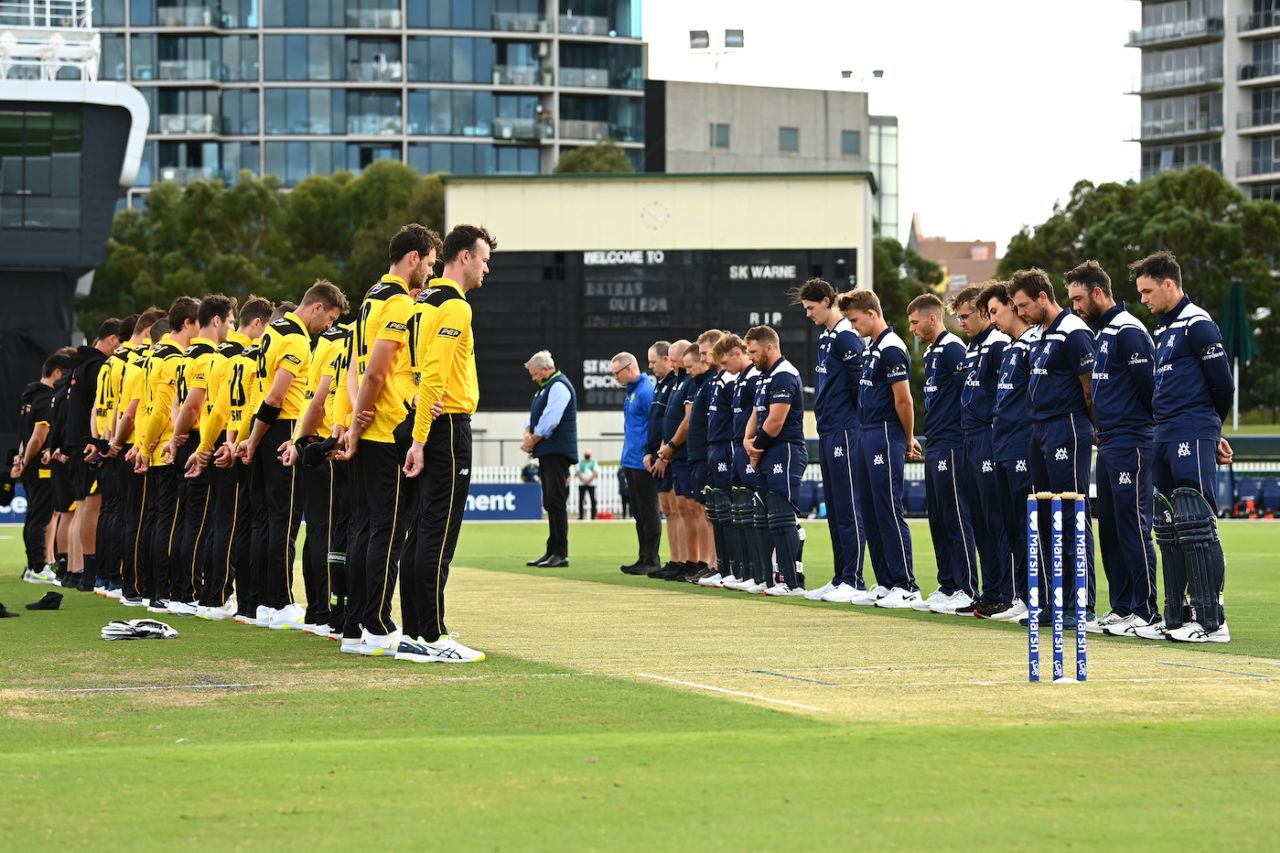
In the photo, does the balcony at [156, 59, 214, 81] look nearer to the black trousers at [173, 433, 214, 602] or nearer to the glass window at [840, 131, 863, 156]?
the glass window at [840, 131, 863, 156]

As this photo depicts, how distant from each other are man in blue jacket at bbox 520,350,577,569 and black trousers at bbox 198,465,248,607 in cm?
700

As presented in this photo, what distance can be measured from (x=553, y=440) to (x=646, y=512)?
1.58 meters

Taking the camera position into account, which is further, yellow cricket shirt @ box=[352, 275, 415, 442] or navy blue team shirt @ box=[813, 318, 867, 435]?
navy blue team shirt @ box=[813, 318, 867, 435]

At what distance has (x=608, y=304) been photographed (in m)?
37.2

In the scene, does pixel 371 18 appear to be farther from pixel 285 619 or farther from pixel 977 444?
pixel 285 619

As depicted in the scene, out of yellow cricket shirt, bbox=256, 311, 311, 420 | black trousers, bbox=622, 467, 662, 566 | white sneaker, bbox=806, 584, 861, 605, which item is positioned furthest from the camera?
black trousers, bbox=622, 467, 662, 566

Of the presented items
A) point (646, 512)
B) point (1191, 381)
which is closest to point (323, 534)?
point (1191, 381)

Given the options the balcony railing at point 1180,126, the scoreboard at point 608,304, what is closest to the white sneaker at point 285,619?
the scoreboard at point 608,304

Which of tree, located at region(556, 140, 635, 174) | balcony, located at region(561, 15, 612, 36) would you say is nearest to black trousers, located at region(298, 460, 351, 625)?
tree, located at region(556, 140, 635, 174)

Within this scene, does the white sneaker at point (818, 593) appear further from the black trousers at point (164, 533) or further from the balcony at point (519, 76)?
the balcony at point (519, 76)

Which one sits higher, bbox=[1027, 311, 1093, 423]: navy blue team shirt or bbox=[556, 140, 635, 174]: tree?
bbox=[556, 140, 635, 174]: tree

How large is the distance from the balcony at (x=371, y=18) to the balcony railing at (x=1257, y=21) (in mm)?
51606

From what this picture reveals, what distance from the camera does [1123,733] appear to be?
687cm

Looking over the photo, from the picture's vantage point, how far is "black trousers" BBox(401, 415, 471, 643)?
9.80 meters
